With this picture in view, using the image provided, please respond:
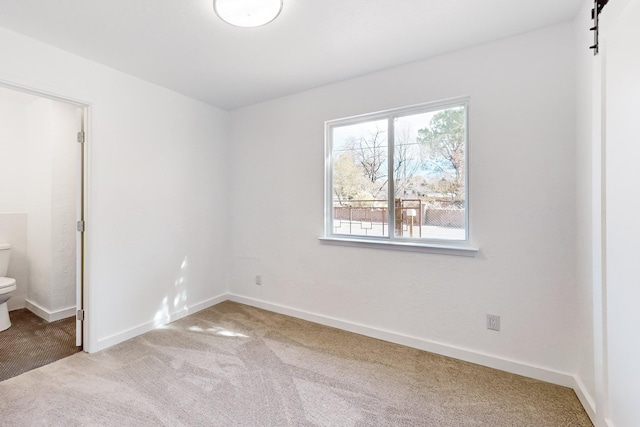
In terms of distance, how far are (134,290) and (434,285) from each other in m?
2.69

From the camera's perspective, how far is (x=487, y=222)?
2.13 metres

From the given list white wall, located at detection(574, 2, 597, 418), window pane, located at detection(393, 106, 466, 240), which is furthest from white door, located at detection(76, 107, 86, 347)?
white wall, located at detection(574, 2, 597, 418)

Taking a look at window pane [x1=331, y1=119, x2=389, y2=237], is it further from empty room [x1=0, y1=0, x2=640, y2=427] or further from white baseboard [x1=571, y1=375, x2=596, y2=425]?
white baseboard [x1=571, y1=375, x2=596, y2=425]

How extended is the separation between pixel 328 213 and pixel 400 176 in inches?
31.9

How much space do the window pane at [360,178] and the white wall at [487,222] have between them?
0.56 ft

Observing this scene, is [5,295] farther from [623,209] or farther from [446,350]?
[623,209]

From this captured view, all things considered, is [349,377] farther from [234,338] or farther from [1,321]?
[1,321]

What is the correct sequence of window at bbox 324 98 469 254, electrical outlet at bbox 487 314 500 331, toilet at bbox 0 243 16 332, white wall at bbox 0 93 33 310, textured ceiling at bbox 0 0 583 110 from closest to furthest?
textured ceiling at bbox 0 0 583 110, electrical outlet at bbox 487 314 500 331, window at bbox 324 98 469 254, toilet at bbox 0 243 16 332, white wall at bbox 0 93 33 310

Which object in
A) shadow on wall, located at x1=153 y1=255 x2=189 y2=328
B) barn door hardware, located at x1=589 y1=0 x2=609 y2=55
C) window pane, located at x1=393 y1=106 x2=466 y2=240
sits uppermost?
barn door hardware, located at x1=589 y1=0 x2=609 y2=55

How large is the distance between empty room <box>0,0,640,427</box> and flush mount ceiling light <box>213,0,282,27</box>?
0.01m

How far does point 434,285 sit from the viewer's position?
233 centimetres

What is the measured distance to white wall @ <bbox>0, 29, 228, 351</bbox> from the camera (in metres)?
2.25

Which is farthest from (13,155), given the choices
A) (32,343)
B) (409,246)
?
(409,246)

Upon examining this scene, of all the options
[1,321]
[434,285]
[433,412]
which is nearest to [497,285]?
[434,285]
